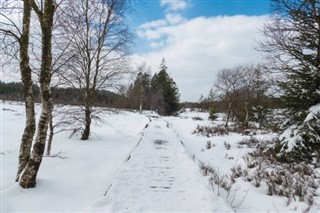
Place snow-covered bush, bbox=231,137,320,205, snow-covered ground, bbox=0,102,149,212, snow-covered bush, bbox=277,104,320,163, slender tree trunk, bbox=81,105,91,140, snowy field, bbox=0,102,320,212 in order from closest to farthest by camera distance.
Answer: snow-covered ground, bbox=0,102,149,212 → snowy field, bbox=0,102,320,212 → snow-covered bush, bbox=231,137,320,205 → snow-covered bush, bbox=277,104,320,163 → slender tree trunk, bbox=81,105,91,140

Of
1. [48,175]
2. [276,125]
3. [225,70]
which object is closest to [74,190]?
[48,175]

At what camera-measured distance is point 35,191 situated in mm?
4855

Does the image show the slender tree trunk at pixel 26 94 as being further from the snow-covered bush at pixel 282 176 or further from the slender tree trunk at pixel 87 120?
the slender tree trunk at pixel 87 120

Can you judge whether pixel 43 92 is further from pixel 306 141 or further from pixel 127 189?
pixel 306 141

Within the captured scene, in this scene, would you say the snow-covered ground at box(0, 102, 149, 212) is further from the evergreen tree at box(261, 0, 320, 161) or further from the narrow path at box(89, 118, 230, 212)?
the evergreen tree at box(261, 0, 320, 161)

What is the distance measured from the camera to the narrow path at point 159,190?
4605 mm

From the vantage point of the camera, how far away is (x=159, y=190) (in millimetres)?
5520

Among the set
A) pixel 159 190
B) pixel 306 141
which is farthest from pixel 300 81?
pixel 159 190

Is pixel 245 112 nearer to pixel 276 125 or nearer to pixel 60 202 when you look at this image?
pixel 276 125

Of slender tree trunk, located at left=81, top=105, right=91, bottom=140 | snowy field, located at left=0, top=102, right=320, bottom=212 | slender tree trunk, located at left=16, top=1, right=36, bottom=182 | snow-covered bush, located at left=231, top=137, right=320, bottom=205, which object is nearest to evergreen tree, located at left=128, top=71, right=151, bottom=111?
slender tree trunk, located at left=81, top=105, right=91, bottom=140

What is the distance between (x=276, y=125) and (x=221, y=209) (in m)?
6.51

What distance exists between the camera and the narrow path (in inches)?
181

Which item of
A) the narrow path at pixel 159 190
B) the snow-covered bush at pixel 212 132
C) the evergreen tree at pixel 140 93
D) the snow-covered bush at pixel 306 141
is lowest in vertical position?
the narrow path at pixel 159 190

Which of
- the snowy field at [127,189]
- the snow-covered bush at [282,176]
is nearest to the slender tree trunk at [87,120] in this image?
the snowy field at [127,189]
